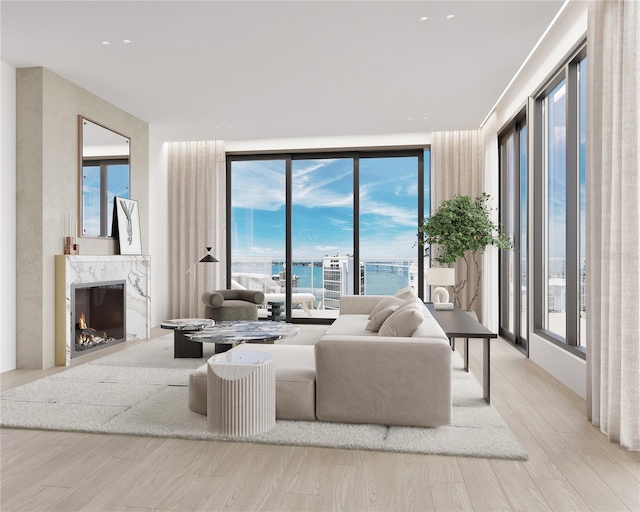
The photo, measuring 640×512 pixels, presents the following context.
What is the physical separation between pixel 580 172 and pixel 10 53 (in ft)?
16.0

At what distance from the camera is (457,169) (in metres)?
6.91

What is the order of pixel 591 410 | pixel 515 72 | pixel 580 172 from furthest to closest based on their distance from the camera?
pixel 515 72
pixel 580 172
pixel 591 410

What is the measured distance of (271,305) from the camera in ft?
24.2

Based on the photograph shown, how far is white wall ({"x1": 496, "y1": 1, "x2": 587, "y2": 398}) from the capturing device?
3.56 metres

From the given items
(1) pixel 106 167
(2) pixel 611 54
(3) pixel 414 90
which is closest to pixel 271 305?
(1) pixel 106 167

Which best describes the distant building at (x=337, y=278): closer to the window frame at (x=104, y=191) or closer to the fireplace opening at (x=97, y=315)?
the fireplace opening at (x=97, y=315)

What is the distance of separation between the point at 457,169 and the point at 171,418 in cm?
540

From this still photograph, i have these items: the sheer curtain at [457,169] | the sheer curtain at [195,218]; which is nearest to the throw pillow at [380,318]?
the sheer curtain at [457,169]

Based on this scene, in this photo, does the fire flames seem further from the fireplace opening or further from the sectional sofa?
the sectional sofa

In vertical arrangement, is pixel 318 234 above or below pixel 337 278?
above

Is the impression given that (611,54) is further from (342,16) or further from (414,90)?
(414,90)

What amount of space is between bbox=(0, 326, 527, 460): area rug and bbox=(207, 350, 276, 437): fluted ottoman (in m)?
0.08

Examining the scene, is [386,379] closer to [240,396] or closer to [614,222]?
[240,396]

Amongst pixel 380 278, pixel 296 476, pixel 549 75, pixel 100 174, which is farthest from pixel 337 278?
pixel 296 476
